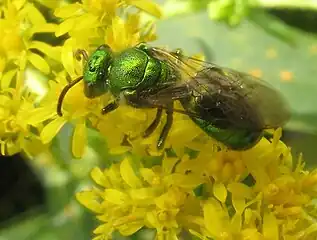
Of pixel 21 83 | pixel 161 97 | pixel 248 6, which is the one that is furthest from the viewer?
pixel 248 6

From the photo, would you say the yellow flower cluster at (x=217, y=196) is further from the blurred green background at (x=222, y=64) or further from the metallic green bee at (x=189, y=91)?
the blurred green background at (x=222, y=64)

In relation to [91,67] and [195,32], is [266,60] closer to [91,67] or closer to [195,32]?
[195,32]

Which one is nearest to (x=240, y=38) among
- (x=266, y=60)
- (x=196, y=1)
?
(x=266, y=60)

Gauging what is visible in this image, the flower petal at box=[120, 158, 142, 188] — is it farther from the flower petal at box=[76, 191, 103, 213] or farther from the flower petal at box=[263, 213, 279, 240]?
the flower petal at box=[263, 213, 279, 240]

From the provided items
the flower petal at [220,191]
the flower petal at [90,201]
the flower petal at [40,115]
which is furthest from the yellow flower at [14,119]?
the flower petal at [220,191]

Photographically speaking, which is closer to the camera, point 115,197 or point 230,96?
point 230,96

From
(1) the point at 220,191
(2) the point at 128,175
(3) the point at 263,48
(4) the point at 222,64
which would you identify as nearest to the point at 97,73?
(2) the point at 128,175

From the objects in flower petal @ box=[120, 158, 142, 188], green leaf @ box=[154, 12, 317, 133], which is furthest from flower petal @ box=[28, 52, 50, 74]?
green leaf @ box=[154, 12, 317, 133]

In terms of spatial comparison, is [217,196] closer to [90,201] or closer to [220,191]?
[220,191]
